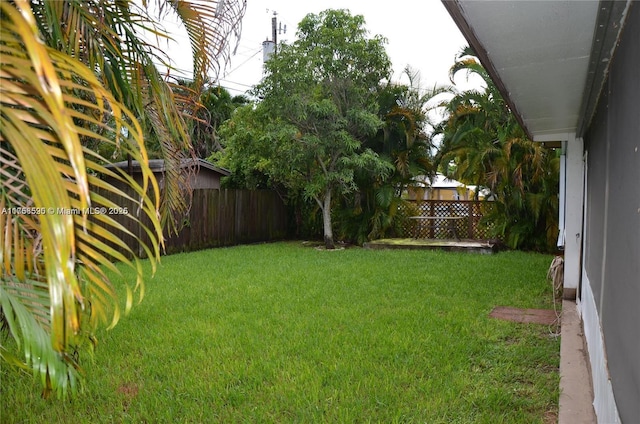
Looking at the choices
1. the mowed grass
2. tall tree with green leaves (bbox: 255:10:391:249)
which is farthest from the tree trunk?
the mowed grass

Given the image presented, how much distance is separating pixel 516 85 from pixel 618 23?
1199 mm

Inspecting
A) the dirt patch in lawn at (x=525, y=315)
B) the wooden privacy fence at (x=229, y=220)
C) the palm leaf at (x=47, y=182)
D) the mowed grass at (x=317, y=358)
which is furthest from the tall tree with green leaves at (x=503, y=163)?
the palm leaf at (x=47, y=182)

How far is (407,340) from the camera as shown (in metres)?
4.11

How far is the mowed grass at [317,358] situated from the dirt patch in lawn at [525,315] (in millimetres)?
157

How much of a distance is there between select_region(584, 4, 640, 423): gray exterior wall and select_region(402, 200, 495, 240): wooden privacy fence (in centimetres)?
920

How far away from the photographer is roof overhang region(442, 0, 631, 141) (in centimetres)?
190

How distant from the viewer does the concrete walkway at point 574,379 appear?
272 cm

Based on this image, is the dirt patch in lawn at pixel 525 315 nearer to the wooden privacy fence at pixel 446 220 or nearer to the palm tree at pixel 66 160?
the palm tree at pixel 66 160

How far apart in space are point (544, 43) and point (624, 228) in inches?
36.4

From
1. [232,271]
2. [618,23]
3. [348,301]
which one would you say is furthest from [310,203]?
[618,23]

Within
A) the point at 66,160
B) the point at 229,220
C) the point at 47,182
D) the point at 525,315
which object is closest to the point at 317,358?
the point at 525,315

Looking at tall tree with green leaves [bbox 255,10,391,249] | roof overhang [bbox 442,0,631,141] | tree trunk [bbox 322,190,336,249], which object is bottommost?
tree trunk [bbox 322,190,336,249]

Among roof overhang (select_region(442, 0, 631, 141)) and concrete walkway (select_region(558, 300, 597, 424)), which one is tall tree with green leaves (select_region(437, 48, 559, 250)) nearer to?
concrete walkway (select_region(558, 300, 597, 424))

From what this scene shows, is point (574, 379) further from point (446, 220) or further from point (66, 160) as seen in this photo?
point (446, 220)
